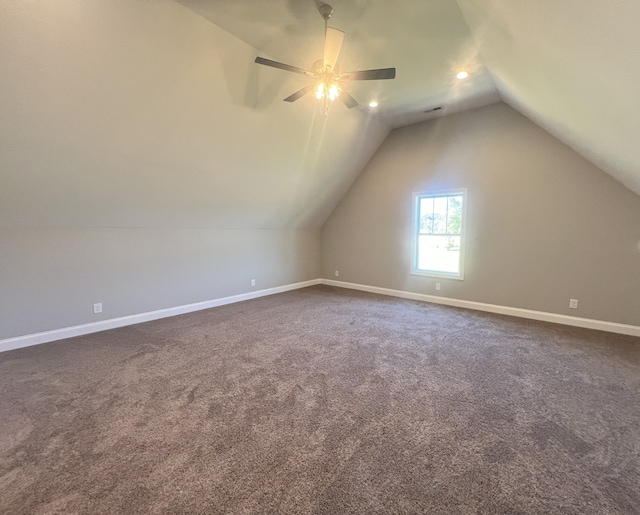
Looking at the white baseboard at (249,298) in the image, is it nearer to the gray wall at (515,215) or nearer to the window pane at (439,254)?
the gray wall at (515,215)

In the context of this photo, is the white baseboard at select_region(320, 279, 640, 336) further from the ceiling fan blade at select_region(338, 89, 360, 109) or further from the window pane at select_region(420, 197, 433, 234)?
the ceiling fan blade at select_region(338, 89, 360, 109)

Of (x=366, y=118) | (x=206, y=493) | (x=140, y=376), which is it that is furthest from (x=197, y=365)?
(x=366, y=118)

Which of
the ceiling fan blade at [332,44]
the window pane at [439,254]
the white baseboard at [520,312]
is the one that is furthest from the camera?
the window pane at [439,254]

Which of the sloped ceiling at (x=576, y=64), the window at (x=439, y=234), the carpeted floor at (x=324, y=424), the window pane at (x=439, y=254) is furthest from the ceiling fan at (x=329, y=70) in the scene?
the window pane at (x=439, y=254)

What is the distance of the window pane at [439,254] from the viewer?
5.00 meters

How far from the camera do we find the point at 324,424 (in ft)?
6.72

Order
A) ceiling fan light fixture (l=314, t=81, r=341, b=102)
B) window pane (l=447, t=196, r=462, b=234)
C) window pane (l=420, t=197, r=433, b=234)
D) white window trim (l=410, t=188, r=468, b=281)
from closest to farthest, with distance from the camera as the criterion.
Result: 1. ceiling fan light fixture (l=314, t=81, r=341, b=102)
2. white window trim (l=410, t=188, r=468, b=281)
3. window pane (l=447, t=196, r=462, b=234)
4. window pane (l=420, t=197, r=433, b=234)

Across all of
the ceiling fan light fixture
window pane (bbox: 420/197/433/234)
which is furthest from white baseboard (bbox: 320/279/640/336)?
the ceiling fan light fixture

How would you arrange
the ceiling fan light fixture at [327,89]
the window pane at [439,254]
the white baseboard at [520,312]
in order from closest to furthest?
the ceiling fan light fixture at [327,89], the white baseboard at [520,312], the window pane at [439,254]

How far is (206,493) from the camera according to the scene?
152 cm

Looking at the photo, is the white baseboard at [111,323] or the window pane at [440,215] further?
the window pane at [440,215]

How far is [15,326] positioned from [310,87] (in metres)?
4.14

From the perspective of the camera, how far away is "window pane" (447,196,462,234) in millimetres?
4887

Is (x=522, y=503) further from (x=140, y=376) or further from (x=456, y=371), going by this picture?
(x=140, y=376)
